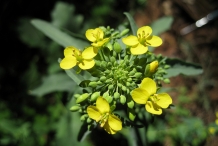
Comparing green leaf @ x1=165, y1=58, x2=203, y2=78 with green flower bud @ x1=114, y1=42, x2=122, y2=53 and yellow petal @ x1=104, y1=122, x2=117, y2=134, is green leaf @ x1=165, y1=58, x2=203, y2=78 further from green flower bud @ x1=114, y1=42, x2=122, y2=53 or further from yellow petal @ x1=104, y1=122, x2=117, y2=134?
yellow petal @ x1=104, y1=122, x2=117, y2=134

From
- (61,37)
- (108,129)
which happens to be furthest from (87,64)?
(61,37)

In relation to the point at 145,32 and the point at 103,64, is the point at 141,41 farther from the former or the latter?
the point at 103,64

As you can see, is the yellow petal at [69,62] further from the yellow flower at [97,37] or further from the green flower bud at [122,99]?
the green flower bud at [122,99]

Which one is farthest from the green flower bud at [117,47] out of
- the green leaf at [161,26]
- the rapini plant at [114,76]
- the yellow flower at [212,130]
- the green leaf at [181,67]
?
the yellow flower at [212,130]

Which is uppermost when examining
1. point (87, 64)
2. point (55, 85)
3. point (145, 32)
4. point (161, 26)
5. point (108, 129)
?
point (161, 26)

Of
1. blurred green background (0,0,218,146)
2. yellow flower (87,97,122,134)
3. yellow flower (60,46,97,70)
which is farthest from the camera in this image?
blurred green background (0,0,218,146)

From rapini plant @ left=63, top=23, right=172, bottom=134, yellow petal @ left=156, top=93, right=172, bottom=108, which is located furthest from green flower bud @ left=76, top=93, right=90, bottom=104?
yellow petal @ left=156, top=93, right=172, bottom=108
